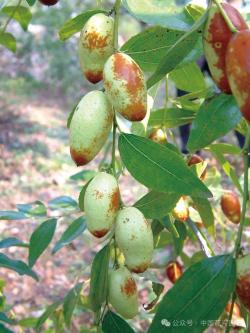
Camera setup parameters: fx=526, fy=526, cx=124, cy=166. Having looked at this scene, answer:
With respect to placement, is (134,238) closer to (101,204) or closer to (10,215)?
(101,204)

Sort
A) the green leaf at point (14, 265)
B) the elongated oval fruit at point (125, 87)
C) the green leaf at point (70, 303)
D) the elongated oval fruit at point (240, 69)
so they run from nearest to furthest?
1. the elongated oval fruit at point (240, 69)
2. the elongated oval fruit at point (125, 87)
3. the green leaf at point (14, 265)
4. the green leaf at point (70, 303)

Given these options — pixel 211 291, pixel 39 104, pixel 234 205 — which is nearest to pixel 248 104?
pixel 211 291

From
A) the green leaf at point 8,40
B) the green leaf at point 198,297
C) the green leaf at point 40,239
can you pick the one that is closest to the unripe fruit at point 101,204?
the green leaf at point 198,297

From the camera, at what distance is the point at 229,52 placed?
0.44 m

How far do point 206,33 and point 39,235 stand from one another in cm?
66

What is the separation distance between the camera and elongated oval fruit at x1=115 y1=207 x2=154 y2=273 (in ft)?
1.85

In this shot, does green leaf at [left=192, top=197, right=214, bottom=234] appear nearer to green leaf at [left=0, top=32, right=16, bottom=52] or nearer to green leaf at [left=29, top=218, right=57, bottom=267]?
green leaf at [left=29, top=218, right=57, bottom=267]

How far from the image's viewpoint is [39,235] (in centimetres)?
104

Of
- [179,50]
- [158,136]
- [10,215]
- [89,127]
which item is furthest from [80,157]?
[10,215]

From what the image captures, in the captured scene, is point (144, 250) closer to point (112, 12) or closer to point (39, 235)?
point (112, 12)

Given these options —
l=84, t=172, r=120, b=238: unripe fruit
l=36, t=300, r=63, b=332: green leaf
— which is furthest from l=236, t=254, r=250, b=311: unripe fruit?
l=36, t=300, r=63, b=332: green leaf

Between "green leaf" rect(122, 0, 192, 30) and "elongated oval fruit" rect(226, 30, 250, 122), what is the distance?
0.11 meters

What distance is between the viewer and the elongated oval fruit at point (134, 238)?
0.56 meters

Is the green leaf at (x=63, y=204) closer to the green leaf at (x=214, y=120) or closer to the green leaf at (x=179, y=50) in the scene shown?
the green leaf at (x=214, y=120)
